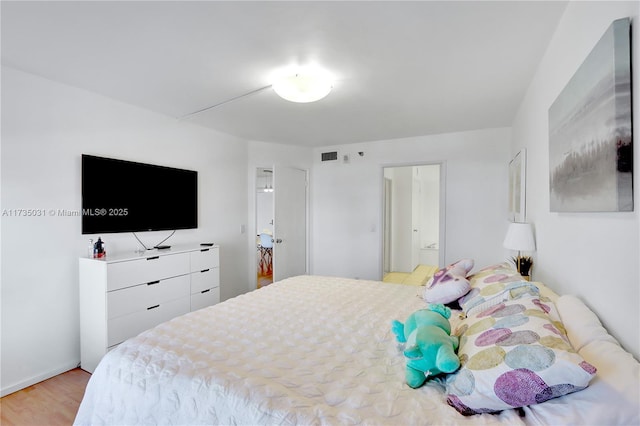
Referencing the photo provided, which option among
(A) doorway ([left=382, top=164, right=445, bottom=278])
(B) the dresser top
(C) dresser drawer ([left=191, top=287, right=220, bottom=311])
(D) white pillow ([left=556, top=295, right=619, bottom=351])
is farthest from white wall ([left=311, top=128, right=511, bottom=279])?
(D) white pillow ([left=556, top=295, right=619, bottom=351])

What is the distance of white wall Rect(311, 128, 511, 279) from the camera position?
3992mm

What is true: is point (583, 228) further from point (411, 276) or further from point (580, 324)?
point (411, 276)

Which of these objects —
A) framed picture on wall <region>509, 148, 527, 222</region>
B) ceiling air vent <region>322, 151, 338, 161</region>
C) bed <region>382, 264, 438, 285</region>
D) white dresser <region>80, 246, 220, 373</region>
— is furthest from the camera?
bed <region>382, 264, 438, 285</region>

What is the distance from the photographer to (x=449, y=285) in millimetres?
1986

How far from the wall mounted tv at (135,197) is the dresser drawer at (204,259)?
46 centimetres

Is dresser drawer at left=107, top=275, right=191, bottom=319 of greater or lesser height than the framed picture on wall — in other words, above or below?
below

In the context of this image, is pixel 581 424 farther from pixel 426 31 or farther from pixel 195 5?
pixel 195 5

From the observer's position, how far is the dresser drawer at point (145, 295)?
2500 millimetres

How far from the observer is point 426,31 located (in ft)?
5.87

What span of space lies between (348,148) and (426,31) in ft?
10.3

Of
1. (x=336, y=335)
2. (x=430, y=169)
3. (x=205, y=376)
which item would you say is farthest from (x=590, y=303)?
(x=430, y=169)

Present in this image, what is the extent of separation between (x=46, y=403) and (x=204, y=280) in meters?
1.51

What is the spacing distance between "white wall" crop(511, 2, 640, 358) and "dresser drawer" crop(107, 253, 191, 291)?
3116 millimetres

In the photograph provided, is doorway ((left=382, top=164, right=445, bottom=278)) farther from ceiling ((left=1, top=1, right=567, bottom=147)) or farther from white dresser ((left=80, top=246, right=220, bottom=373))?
white dresser ((left=80, top=246, right=220, bottom=373))
